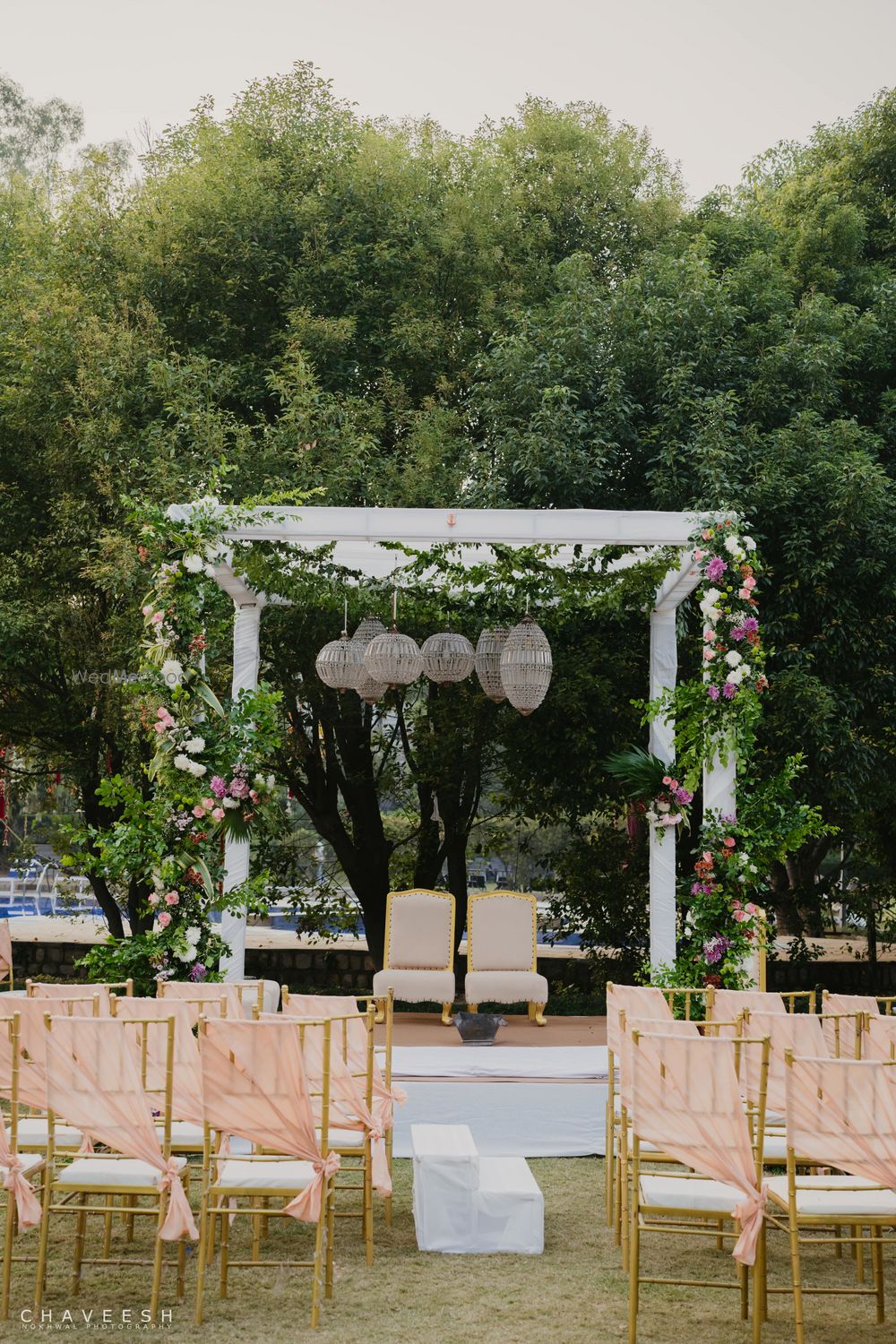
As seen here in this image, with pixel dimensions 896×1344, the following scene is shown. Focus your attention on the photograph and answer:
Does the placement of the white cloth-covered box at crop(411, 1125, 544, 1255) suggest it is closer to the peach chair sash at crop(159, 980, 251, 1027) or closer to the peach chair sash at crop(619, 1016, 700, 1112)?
the peach chair sash at crop(619, 1016, 700, 1112)

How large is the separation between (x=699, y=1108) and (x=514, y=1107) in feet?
9.41

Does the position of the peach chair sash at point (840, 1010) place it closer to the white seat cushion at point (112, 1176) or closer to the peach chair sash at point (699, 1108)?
the peach chair sash at point (699, 1108)

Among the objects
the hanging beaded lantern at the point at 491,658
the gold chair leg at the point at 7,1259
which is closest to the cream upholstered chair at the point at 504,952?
the hanging beaded lantern at the point at 491,658

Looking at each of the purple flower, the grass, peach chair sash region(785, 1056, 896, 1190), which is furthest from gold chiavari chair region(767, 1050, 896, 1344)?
the purple flower

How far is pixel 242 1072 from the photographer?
411cm

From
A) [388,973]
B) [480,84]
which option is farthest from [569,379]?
[480,84]

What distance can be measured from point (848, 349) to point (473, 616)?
168 inches

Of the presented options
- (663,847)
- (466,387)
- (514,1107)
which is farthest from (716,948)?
(466,387)

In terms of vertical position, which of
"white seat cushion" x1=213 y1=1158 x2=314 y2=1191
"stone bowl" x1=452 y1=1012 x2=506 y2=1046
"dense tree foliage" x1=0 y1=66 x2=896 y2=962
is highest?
"dense tree foliage" x1=0 y1=66 x2=896 y2=962

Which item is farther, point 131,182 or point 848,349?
point 131,182

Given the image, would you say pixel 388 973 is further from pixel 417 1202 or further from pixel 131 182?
pixel 131 182

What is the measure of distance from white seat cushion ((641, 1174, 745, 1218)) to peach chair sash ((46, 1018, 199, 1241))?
1414 millimetres

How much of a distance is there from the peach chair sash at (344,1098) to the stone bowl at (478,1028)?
2.90m

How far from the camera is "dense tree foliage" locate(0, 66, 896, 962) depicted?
10.0m
